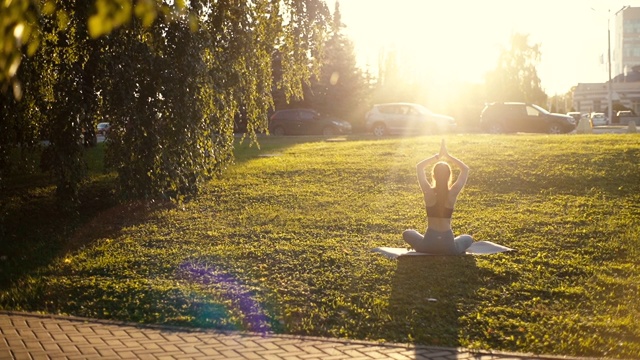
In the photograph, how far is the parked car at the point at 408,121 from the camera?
3672 cm

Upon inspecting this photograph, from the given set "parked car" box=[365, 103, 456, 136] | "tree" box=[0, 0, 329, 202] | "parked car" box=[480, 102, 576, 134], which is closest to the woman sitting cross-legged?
"tree" box=[0, 0, 329, 202]

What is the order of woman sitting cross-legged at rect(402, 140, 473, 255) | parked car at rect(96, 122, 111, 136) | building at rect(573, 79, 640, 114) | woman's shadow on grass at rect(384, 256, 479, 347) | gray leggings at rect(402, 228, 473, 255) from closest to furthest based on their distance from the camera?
woman's shadow on grass at rect(384, 256, 479, 347) → woman sitting cross-legged at rect(402, 140, 473, 255) → gray leggings at rect(402, 228, 473, 255) → parked car at rect(96, 122, 111, 136) → building at rect(573, 79, 640, 114)

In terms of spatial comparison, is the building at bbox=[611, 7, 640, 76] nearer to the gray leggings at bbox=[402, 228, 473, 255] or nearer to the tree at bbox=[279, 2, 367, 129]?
the tree at bbox=[279, 2, 367, 129]

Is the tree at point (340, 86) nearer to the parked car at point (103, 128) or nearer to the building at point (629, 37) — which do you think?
the parked car at point (103, 128)

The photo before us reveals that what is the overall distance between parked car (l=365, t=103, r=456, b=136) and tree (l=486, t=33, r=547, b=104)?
34.2 meters

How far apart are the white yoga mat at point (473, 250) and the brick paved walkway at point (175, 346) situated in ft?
10.3

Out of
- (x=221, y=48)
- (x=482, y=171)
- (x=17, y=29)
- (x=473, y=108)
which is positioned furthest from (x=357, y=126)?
(x=17, y=29)

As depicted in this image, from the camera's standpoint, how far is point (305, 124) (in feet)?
135

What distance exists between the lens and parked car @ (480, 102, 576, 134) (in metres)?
36.0

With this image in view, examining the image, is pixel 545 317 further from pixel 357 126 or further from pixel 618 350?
pixel 357 126

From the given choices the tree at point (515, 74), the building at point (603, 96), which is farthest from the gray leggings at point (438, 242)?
the building at point (603, 96)

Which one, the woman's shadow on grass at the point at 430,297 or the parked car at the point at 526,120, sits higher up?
the parked car at the point at 526,120

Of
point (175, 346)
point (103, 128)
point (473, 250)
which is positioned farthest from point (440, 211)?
point (103, 128)

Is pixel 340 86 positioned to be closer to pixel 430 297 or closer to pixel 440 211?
pixel 440 211
